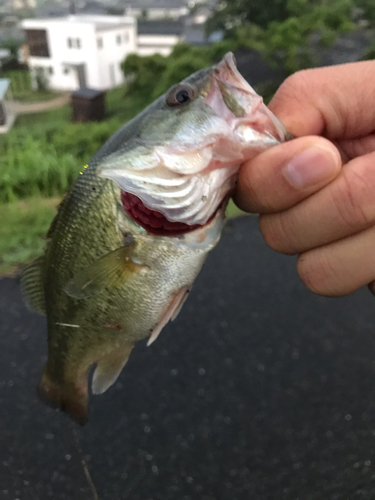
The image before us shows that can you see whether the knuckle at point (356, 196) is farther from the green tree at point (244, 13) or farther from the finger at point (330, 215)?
the green tree at point (244, 13)

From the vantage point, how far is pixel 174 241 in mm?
985

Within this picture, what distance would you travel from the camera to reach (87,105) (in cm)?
843

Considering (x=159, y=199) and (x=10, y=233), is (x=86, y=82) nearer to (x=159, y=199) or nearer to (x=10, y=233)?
(x=10, y=233)

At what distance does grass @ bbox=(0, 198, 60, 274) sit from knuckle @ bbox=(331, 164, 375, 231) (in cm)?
279

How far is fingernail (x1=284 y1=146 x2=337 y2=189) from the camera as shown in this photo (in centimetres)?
83

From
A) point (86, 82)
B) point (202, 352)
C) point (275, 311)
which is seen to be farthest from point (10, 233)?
point (86, 82)

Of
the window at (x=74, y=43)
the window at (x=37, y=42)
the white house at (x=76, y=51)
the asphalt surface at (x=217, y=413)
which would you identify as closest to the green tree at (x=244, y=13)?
the white house at (x=76, y=51)

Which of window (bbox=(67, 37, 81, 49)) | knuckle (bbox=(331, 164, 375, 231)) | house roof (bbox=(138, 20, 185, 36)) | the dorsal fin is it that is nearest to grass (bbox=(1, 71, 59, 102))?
window (bbox=(67, 37, 81, 49))

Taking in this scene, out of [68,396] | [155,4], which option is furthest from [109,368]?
[155,4]

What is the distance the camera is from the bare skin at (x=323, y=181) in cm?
Answer: 87

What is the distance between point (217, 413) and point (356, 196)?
173 cm

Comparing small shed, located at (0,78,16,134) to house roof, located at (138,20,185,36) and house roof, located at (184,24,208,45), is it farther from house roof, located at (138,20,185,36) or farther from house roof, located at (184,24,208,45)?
house roof, located at (138,20,185,36)

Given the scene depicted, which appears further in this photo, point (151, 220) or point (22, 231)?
point (22, 231)

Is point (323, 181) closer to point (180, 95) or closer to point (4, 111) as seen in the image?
point (180, 95)
